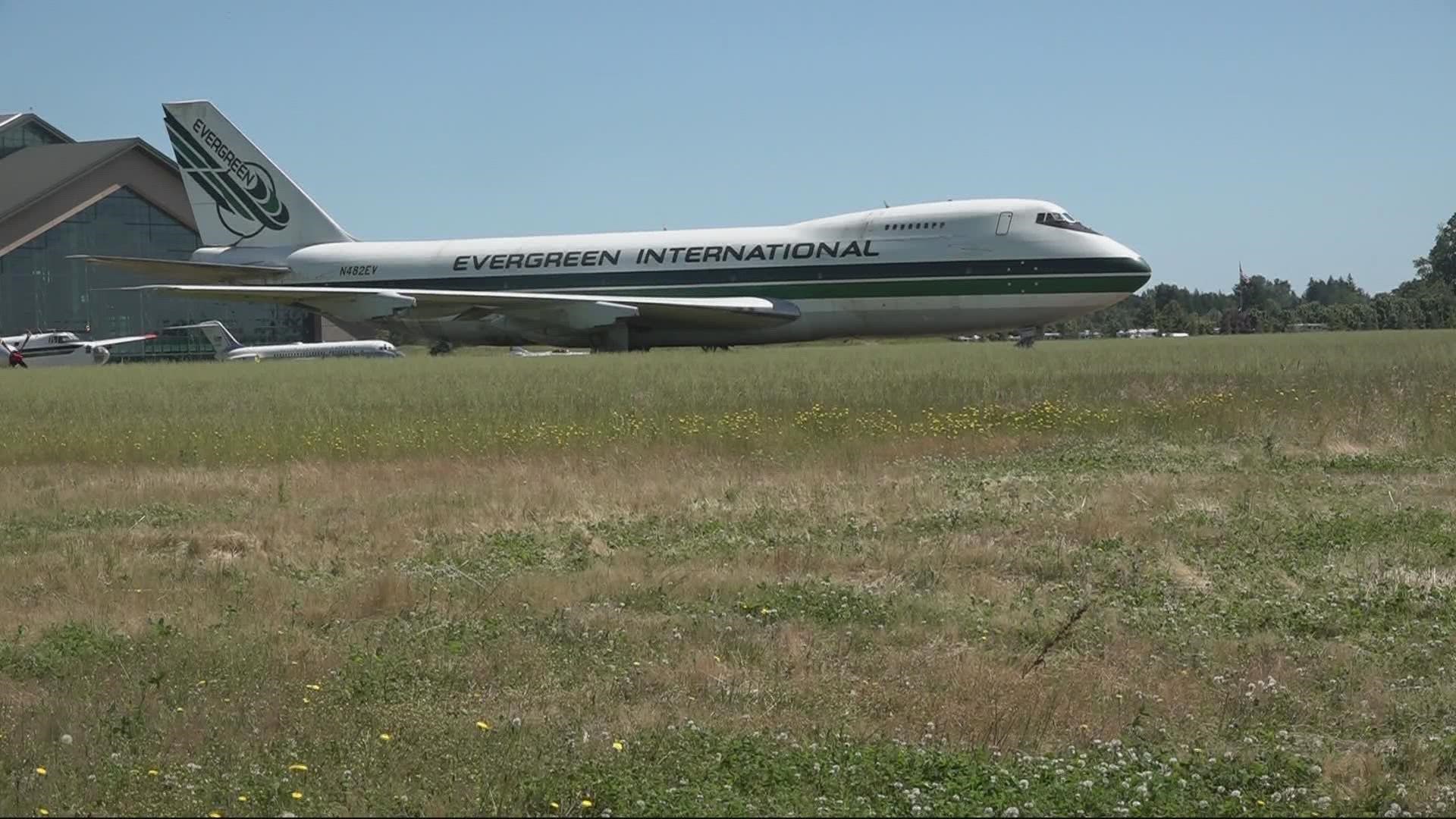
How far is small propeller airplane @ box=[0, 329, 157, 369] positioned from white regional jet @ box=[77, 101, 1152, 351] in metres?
14.1

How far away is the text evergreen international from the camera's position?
3503 cm

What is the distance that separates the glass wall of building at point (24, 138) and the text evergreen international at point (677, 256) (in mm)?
44247

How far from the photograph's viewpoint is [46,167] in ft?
215

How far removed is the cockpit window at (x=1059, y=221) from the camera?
33.5 meters

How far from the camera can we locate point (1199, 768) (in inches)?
194

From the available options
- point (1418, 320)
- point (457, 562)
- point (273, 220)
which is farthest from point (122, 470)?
point (1418, 320)

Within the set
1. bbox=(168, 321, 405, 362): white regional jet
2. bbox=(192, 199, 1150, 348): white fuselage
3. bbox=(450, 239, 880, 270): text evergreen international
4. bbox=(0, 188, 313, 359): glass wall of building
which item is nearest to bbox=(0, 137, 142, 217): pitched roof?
bbox=(0, 188, 313, 359): glass wall of building

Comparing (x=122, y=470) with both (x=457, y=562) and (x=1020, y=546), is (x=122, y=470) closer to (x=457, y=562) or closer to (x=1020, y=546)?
(x=457, y=562)

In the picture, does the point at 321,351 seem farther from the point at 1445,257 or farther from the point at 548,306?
the point at 1445,257

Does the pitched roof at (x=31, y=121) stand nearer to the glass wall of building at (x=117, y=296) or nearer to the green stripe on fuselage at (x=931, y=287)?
the glass wall of building at (x=117, y=296)

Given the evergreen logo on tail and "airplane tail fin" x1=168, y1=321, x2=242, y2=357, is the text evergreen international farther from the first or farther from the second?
"airplane tail fin" x1=168, y1=321, x2=242, y2=357

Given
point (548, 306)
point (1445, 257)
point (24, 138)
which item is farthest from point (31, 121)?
point (1445, 257)

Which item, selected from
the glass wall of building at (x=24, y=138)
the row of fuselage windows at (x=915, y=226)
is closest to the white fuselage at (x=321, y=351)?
the row of fuselage windows at (x=915, y=226)

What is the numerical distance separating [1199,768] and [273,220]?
→ 41405mm
